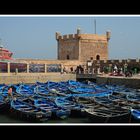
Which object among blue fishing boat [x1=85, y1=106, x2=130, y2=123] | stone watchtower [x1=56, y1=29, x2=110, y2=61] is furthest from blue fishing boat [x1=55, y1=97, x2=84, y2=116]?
stone watchtower [x1=56, y1=29, x2=110, y2=61]

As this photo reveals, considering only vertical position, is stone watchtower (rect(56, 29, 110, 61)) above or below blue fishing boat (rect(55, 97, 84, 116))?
above

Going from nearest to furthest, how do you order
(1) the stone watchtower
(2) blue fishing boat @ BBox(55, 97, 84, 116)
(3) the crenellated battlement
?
1. (2) blue fishing boat @ BBox(55, 97, 84, 116)
2. (1) the stone watchtower
3. (3) the crenellated battlement

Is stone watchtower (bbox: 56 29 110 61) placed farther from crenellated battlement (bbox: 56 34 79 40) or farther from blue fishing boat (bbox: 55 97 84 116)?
blue fishing boat (bbox: 55 97 84 116)

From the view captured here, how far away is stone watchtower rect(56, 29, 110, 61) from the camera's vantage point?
35688mm

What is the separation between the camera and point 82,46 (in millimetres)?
35844

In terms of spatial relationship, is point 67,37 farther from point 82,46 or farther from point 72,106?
point 72,106

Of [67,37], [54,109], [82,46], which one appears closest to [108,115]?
[54,109]

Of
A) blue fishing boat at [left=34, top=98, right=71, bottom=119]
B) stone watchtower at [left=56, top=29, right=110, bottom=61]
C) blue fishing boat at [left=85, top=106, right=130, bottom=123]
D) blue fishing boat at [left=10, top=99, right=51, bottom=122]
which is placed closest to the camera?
blue fishing boat at [left=85, top=106, right=130, bottom=123]

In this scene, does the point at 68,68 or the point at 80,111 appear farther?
the point at 68,68

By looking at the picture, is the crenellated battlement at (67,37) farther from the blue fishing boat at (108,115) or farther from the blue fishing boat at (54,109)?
the blue fishing boat at (108,115)

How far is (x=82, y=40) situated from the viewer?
118 feet
